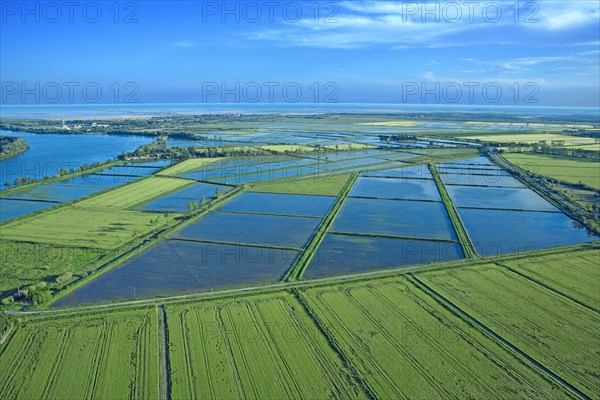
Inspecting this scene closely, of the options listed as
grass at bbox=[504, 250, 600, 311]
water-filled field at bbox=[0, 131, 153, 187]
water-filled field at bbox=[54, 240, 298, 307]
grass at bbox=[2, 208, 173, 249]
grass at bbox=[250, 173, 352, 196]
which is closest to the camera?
grass at bbox=[504, 250, 600, 311]

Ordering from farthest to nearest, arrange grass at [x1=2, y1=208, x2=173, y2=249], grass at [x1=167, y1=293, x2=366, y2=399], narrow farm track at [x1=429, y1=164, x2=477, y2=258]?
grass at [x1=2, y1=208, x2=173, y2=249] < narrow farm track at [x1=429, y1=164, x2=477, y2=258] < grass at [x1=167, y1=293, x2=366, y2=399]

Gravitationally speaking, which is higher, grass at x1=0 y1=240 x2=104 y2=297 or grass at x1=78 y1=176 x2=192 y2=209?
grass at x1=78 y1=176 x2=192 y2=209

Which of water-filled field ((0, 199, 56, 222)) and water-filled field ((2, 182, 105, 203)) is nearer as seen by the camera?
water-filled field ((0, 199, 56, 222))

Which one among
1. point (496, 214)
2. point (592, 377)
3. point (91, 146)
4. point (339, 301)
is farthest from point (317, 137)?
point (592, 377)

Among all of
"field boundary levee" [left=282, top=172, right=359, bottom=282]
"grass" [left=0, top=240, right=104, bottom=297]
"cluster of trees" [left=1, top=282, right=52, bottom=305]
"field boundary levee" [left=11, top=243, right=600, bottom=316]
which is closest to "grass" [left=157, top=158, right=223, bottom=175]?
"field boundary levee" [left=282, top=172, right=359, bottom=282]

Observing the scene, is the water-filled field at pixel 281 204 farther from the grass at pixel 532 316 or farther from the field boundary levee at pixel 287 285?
the grass at pixel 532 316

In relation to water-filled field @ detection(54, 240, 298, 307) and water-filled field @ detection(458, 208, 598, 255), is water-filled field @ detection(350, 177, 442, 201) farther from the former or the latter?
water-filled field @ detection(54, 240, 298, 307)

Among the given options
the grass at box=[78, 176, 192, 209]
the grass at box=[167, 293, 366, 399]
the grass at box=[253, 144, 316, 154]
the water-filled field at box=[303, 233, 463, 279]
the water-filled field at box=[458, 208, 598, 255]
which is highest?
the grass at box=[253, 144, 316, 154]

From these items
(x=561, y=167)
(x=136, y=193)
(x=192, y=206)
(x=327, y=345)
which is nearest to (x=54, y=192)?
(x=136, y=193)
